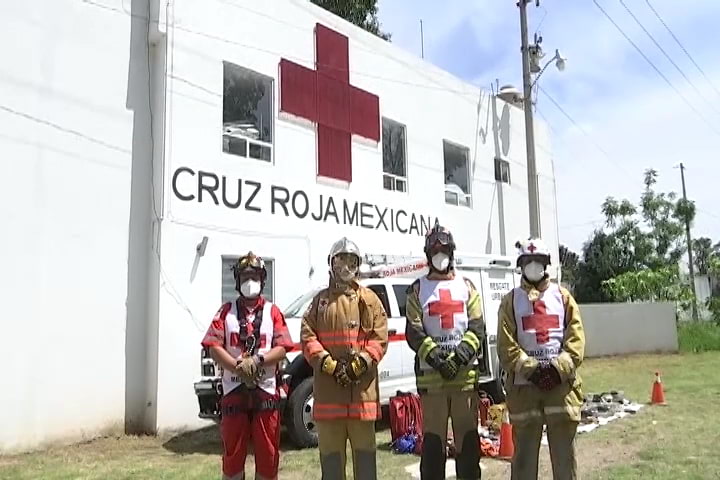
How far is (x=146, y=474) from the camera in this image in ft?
24.2

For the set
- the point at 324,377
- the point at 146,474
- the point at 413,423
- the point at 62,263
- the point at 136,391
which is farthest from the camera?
the point at 136,391

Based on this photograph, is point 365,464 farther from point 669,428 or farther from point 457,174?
point 457,174

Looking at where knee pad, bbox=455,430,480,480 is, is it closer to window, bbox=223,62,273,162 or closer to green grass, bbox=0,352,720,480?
green grass, bbox=0,352,720,480

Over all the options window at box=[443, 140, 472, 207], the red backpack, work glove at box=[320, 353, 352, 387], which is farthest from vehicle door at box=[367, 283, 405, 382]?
window at box=[443, 140, 472, 207]

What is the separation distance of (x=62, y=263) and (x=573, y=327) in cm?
694

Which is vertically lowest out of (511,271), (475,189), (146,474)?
(146,474)

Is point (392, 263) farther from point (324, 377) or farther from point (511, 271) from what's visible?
Answer: point (324, 377)

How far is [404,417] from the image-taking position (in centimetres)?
820

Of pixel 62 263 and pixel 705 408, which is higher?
pixel 62 263

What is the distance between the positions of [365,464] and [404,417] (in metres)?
3.38

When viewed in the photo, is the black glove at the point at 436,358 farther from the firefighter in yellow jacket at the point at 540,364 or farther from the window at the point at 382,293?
the window at the point at 382,293

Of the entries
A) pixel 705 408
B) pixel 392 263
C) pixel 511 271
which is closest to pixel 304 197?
pixel 392 263

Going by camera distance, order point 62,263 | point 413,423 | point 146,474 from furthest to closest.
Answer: point 62,263
point 413,423
point 146,474

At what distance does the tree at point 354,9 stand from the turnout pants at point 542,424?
17996mm
